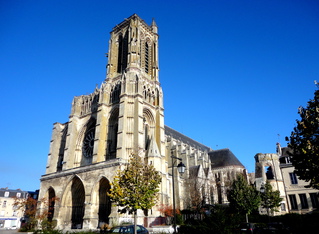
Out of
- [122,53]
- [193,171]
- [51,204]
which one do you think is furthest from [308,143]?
[122,53]

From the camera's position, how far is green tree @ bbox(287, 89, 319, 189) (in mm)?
13414

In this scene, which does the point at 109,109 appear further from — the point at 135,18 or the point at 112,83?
the point at 135,18

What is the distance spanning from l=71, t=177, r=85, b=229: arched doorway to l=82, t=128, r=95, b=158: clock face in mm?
5404

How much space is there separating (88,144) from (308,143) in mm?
27474

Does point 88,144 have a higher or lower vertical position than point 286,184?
higher

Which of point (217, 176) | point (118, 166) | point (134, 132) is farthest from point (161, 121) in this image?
point (217, 176)

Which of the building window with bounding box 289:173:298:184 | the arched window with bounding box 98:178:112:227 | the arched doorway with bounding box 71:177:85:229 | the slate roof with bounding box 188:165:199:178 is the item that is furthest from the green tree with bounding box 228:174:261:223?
the arched doorway with bounding box 71:177:85:229

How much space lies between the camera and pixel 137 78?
32531mm

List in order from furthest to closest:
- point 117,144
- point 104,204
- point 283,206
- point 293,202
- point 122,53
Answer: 1. point 122,53
2. point 283,206
3. point 293,202
4. point 117,144
5. point 104,204

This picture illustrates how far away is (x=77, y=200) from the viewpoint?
93.8 ft

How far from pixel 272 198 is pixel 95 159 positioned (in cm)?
2044

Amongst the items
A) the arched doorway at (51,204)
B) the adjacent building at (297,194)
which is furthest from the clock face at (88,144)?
the adjacent building at (297,194)

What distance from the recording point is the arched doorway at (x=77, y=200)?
92.1 ft

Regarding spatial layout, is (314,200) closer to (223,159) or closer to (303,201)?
(303,201)
